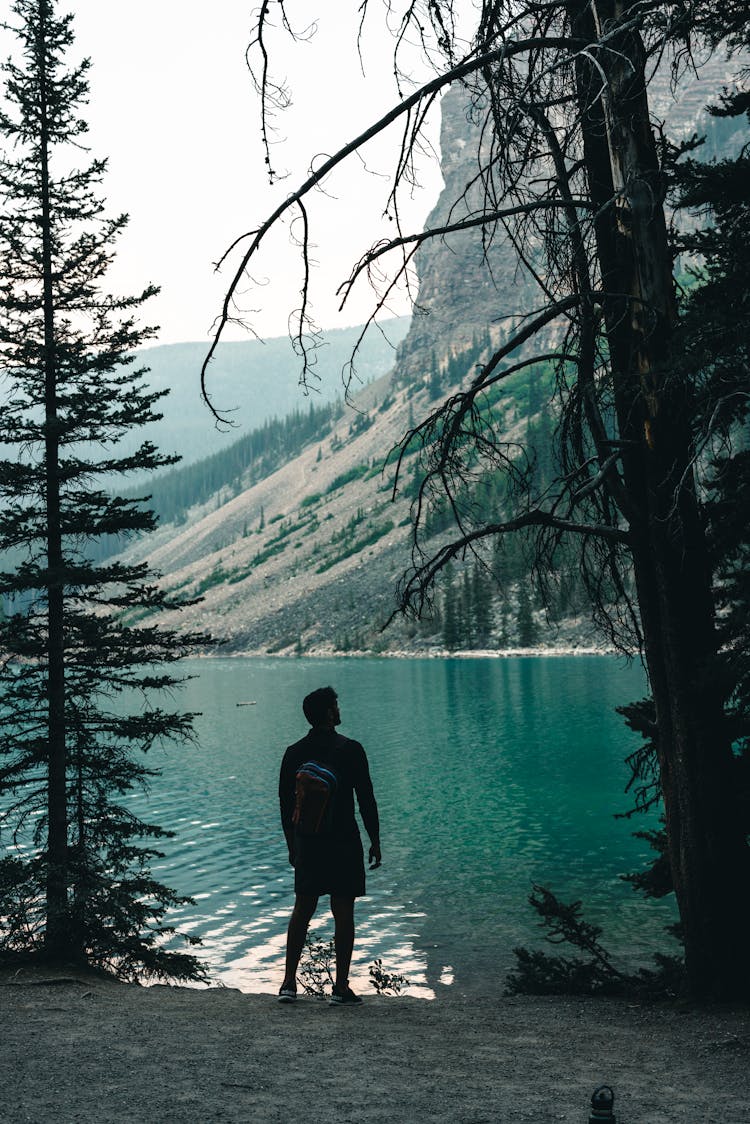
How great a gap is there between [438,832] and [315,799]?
2385 cm

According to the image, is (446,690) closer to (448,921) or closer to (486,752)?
(486,752)

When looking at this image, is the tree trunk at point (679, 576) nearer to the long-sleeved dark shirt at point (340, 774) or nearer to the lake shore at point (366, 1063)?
the lake shore at point (366, 1063)

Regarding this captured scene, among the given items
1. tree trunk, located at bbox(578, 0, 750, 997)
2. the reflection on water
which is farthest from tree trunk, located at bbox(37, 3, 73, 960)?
tree trunk, located at bbox(578, 0, 750, 997)

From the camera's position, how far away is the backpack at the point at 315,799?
6773 mm

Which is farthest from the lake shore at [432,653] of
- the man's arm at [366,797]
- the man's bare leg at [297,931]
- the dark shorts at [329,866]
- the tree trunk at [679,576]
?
the dark shorts at [329,866]

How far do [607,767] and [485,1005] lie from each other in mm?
32301

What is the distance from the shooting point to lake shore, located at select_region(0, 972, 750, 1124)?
177 inches

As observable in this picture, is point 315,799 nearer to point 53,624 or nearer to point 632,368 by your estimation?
point 632,368

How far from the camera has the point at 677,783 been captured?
23.5 feet

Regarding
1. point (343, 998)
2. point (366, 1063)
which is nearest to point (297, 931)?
point (343, 998)

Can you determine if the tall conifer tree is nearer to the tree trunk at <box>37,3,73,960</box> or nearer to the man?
the tree trunk at <box>37,3,73,960</box>

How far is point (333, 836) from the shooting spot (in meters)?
6.85

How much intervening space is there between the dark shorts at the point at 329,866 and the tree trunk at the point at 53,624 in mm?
6638

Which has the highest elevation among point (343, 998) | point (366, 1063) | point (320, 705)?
point (320, 705)
